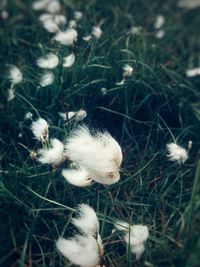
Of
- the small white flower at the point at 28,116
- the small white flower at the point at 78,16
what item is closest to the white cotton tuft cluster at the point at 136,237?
the small white flower at the point at 28,116

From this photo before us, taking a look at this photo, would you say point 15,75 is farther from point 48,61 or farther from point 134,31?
point 134,31

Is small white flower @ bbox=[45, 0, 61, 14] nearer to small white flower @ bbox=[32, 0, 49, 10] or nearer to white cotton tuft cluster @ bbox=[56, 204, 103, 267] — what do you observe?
small white flower @ bbox=[32, 0, 49, 10]

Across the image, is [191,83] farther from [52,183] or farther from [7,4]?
[7,4]

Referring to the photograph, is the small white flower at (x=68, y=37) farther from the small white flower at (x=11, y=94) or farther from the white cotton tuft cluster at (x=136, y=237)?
the white cotton tuft cluster at (x=136, y=237)

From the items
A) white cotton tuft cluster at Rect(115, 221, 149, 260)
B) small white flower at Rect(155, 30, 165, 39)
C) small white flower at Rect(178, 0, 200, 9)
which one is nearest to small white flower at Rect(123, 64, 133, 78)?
small white flower at Rect(155, 30, 165, 39)

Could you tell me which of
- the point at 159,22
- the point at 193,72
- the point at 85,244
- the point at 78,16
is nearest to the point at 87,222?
the point at 85,244
